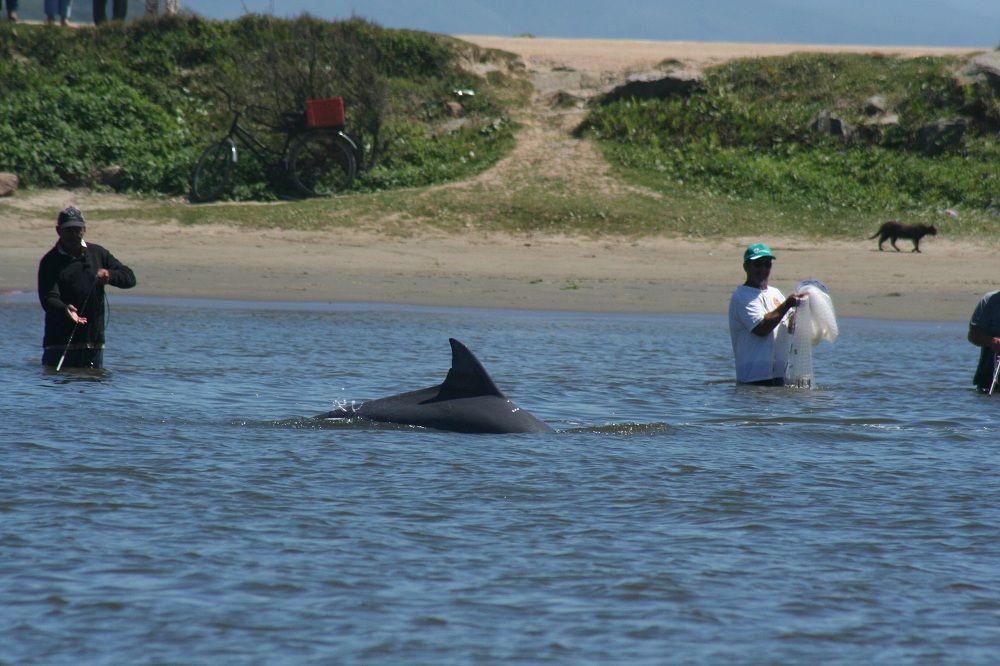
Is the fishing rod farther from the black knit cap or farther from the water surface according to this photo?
the black knit cap

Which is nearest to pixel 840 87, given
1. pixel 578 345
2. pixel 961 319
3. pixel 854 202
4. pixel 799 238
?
pixel 854 202

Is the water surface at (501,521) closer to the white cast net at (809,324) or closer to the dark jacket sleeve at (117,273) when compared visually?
the white cast net at (809,324)

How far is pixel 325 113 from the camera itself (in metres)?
21.9

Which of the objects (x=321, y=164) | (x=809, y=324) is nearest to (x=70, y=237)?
(x=809, y=324)

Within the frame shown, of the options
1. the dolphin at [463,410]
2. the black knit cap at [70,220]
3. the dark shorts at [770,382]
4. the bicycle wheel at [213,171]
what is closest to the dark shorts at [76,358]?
the black knit cap at [70,220]

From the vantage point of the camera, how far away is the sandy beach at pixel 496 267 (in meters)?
16.7

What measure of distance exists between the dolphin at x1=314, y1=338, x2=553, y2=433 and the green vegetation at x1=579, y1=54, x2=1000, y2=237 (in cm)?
1128

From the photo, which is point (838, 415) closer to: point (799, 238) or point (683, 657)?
point (683, 657)

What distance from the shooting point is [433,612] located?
17.4 feet

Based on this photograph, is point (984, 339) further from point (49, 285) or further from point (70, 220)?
point (49, 285)

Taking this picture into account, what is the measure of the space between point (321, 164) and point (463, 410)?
1419 cm

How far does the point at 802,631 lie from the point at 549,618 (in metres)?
0.94

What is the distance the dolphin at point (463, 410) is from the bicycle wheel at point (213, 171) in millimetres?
12962

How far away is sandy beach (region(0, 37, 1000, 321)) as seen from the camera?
1666cm
